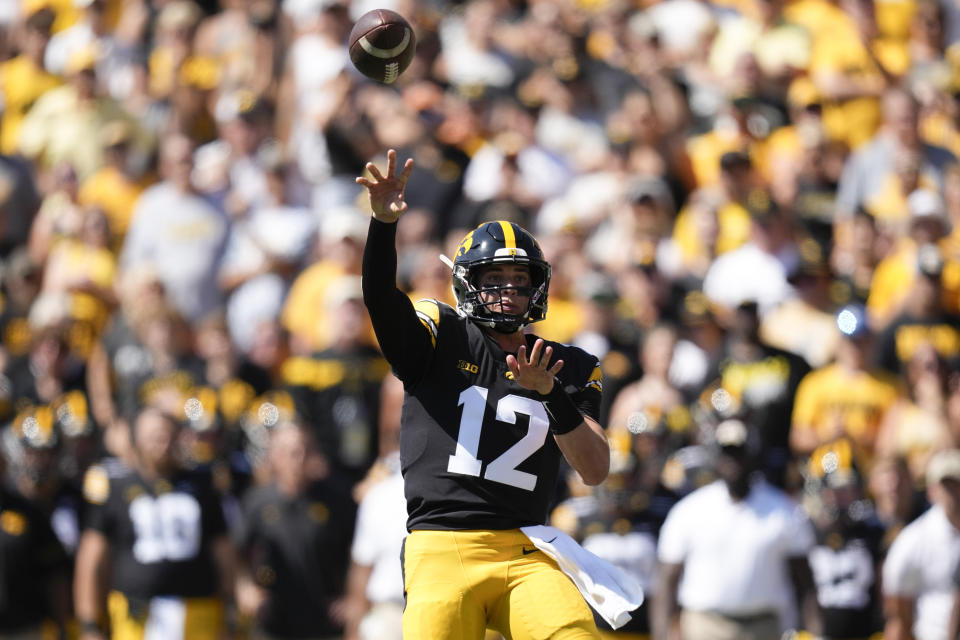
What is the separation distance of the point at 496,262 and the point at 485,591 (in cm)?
119

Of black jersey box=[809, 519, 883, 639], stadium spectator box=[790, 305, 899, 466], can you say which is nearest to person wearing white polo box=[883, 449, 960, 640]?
black jersey box=[809, 519, 883, 639]

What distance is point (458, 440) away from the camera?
5.63m

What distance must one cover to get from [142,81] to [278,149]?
70.1 inches

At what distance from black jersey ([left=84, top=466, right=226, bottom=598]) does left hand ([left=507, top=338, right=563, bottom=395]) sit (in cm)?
487

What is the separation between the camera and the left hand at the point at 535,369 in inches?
206

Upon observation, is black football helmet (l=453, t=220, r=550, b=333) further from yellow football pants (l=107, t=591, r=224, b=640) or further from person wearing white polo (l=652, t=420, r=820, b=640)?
yellow football pants (l=107, t=591, r=224, b=640)

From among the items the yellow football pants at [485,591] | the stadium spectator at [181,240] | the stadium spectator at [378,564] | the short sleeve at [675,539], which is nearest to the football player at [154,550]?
the stadium spectator at [378,564]

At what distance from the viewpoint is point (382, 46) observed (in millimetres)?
6086

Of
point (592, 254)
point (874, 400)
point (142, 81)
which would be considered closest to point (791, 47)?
point (592, 254)

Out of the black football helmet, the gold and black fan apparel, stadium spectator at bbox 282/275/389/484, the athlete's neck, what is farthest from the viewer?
stadium spectator at bbox 282/275/389/484

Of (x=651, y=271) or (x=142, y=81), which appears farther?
(x=142, y=81)

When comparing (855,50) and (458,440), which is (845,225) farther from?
(458,440)

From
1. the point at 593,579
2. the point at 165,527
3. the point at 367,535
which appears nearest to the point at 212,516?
the point at 165,527

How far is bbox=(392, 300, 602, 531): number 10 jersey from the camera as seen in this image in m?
5.61
